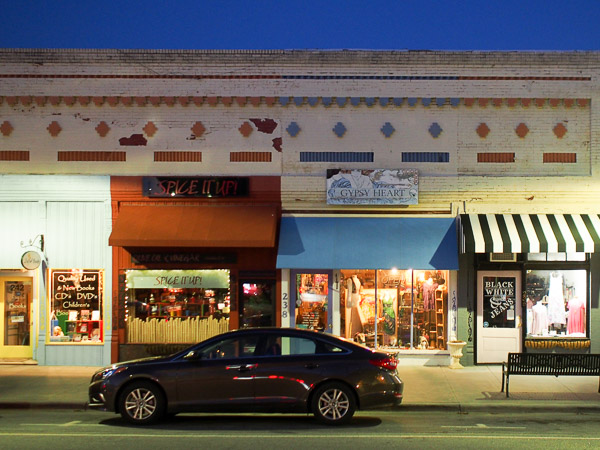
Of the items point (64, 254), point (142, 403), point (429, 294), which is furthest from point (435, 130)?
point (142, 403)

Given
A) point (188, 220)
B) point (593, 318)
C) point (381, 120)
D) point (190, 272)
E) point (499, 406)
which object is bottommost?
point (499, 406)

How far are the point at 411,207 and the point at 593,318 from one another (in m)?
4.86

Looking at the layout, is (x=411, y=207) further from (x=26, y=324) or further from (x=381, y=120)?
(x=26, y=324)

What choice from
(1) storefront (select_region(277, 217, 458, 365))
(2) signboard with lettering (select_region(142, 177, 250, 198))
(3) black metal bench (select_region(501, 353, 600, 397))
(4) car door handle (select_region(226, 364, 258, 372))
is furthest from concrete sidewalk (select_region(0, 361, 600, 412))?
(2) signboard with lettering (select_region(142, 177, 250, 198))

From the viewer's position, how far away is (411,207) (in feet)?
53.4

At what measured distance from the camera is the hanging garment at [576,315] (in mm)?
15938

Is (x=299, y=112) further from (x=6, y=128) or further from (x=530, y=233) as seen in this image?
(x=6, y=128)

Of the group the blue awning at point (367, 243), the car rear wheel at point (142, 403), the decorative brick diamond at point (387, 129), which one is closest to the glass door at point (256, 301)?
the blue awning at point (367, 243)

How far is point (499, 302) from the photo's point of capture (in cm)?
1609

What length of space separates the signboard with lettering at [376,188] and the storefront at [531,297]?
140 centimetres

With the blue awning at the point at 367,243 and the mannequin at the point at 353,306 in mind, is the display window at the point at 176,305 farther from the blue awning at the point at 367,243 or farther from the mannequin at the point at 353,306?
the mannequin at the point at 353,306

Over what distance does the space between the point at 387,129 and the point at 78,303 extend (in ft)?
27.5

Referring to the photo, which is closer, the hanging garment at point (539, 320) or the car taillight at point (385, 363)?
the car taillight at point (385, 363)

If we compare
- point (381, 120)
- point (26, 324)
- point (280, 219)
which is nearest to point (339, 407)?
point (280, 219)
